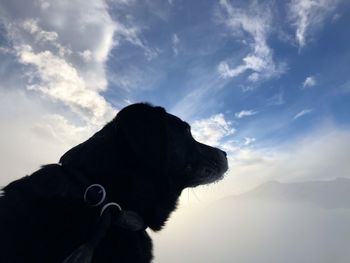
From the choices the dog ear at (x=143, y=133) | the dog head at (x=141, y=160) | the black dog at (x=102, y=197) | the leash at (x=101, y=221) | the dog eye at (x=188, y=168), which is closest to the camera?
the leash at (x=101, y=221)

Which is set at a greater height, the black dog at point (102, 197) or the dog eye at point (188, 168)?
the dog eye at point (188, 168)

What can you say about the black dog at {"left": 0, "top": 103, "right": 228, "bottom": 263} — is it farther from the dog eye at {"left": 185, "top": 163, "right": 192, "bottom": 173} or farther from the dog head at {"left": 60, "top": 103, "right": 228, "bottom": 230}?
the dog eye at {"left": 185, "top": 163, "right": 192, "bottom": 173}

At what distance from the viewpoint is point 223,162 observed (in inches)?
267

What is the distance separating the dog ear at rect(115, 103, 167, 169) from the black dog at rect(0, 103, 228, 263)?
0.01 metres

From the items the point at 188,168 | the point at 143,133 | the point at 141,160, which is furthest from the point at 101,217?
the point at 188,168

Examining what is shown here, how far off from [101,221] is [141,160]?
110cm

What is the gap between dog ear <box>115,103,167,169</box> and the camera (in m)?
4.59

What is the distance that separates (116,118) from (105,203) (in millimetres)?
1357

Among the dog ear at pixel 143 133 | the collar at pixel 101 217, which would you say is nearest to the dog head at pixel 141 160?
the dog ear at pixel 143 133

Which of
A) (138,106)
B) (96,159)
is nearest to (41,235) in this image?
(96,159)

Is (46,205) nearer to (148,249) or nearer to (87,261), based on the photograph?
(87,261)

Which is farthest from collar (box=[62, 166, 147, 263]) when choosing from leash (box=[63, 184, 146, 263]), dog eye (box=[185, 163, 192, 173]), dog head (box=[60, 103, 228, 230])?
dog eye (box=[185, 163, 192, 173])

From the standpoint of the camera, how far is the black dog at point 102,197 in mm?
3449

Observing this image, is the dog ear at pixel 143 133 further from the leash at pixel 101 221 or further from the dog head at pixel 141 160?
the leash at pixel 101 221
